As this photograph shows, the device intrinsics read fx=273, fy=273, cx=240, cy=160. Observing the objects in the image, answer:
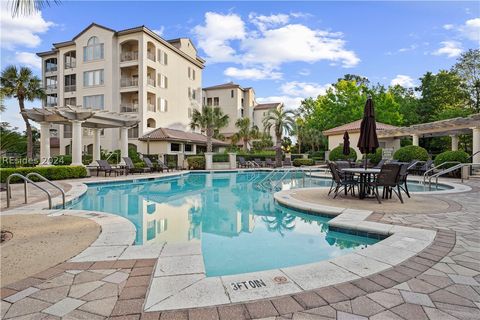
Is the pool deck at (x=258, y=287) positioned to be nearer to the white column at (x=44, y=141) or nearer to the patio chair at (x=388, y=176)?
the patio chair at (x=388, y=176)

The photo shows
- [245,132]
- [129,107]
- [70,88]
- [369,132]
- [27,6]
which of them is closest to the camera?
[27,6]

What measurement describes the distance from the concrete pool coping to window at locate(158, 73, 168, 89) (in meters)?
26.6

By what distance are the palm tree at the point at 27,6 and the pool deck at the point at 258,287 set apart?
3.11m

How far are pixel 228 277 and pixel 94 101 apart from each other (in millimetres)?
29672

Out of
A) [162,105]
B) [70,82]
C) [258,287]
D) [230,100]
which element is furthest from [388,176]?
[230,100]

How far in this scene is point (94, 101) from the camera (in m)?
27.8

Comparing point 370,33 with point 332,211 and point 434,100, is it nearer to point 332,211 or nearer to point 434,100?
point 332,211

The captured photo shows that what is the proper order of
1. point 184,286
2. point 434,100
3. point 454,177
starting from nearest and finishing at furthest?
point 184,286 < point 454,177 < point 434,100

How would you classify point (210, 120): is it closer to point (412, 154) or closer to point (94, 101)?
point (94, 101)

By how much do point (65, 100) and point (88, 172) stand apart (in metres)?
18.6

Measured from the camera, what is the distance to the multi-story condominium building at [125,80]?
26.7m

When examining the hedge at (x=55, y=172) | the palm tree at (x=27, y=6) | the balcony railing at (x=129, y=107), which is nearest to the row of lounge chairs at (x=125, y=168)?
the hedge at (x=55, y=172)

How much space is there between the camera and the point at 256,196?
35.4ft

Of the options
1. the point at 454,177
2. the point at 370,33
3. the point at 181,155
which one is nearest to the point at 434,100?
the point at 454,177
